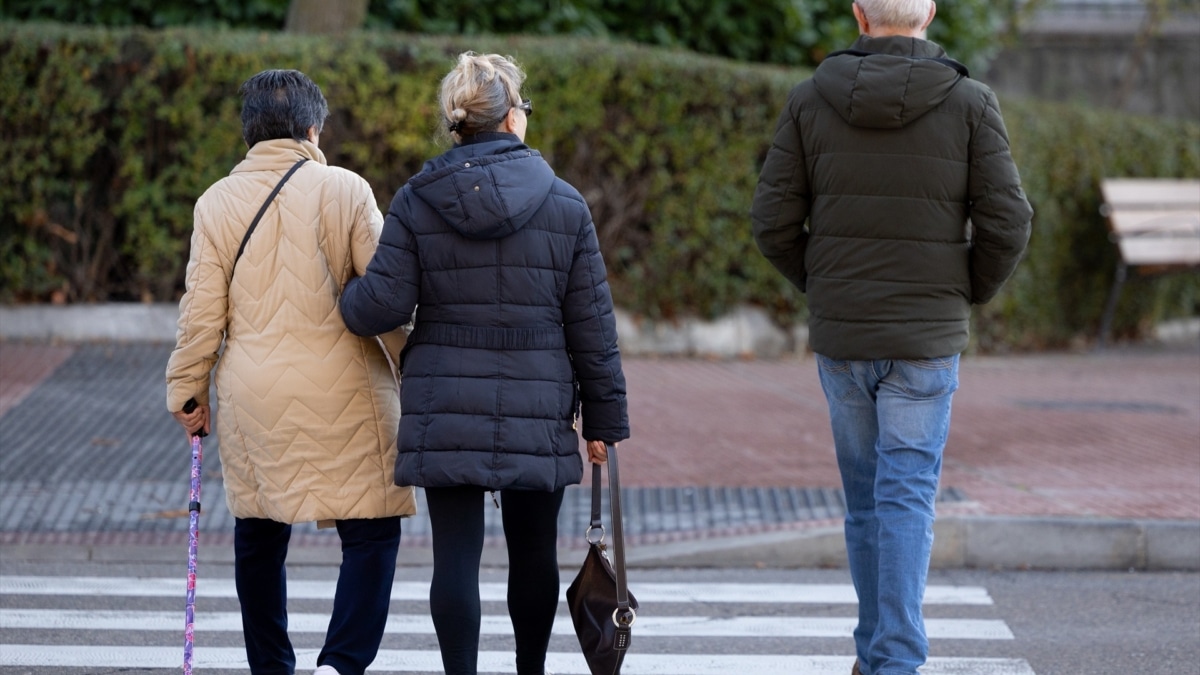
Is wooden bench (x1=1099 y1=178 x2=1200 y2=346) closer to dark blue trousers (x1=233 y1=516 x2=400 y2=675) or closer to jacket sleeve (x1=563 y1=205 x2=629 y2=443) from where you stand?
jacket sleeve (x1=563 y1=205 x2=629 y2=443)

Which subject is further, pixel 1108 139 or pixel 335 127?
pixel 1108 139

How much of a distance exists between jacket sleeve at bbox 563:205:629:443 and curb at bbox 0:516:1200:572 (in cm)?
248

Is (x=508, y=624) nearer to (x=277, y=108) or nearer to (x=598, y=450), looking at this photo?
(x=598, y=450)

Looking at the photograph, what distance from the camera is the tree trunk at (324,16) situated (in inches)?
424

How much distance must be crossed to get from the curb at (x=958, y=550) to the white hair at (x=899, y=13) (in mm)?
2912

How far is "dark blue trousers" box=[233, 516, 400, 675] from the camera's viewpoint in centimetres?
385

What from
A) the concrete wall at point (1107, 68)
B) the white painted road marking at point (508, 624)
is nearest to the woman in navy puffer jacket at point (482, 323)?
the white painted road marking at point (508, 624)

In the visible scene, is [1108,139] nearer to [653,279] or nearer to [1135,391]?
[1135,391]

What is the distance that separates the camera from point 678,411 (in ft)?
29.0

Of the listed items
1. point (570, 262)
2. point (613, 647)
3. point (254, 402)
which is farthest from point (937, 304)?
point (254, 402)

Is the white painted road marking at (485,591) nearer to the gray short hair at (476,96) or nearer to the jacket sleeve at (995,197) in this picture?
the jacket sleeve at (995,197)

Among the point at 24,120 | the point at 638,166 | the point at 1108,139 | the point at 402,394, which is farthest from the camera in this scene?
the point at 1108,139

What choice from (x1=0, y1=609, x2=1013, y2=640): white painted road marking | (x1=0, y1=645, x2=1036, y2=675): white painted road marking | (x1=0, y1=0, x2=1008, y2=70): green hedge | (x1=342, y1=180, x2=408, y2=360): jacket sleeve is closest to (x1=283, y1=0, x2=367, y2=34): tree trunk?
(x1=0, y1=0, x2=1008, y2=70): green hedge

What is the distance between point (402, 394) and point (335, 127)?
6629 mm
